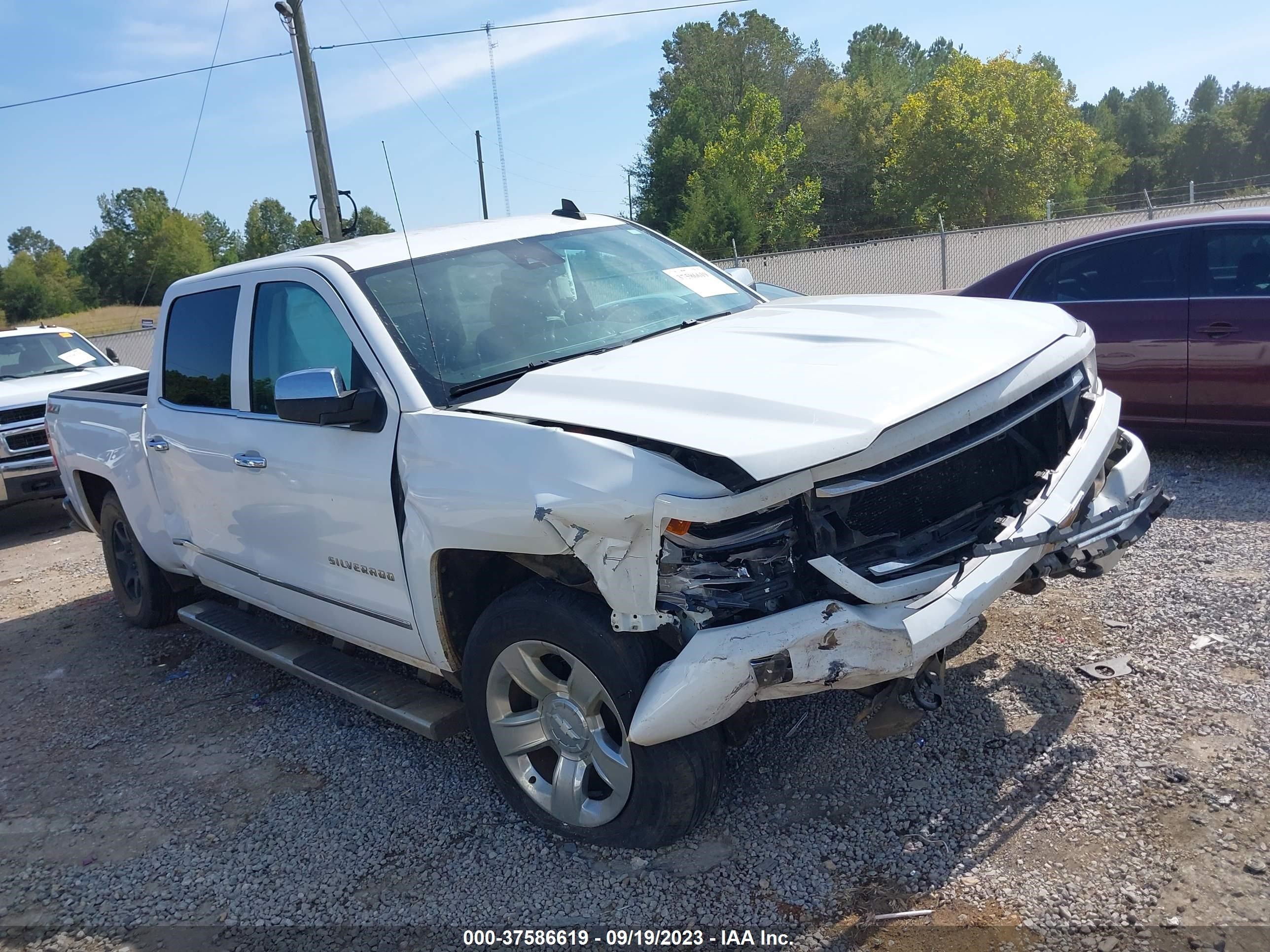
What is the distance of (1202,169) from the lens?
8725 centimetres

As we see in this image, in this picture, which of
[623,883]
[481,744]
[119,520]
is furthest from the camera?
[119,520]

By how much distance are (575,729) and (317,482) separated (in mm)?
1426

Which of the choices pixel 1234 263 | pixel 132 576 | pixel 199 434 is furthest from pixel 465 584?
pixel 1234 263

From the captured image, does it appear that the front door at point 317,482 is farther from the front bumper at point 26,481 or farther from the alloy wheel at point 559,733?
the front bumper at point 26,481

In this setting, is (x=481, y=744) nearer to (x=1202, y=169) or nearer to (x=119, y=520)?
(x=119, y=520)

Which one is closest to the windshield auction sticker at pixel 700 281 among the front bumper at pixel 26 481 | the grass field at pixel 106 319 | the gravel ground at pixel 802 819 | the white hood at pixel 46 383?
the gravel ground at pixel 802 819

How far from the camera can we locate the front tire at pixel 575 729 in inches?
111

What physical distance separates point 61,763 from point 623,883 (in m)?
2.96

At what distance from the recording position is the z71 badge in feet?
11.4

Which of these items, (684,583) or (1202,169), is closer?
(684,583)

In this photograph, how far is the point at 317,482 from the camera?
12.1ft

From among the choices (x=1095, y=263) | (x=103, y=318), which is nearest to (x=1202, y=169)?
(x=103, y=318)

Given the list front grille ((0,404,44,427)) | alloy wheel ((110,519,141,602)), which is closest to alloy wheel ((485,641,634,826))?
alloy wheel ((110,519,141,602))

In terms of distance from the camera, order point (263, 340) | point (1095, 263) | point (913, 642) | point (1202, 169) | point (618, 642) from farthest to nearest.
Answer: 1. point (1202, 169)
2. point (1095, 263)
3. point (263, 340)
4. point (618, 642)
5. point (913, 642)
